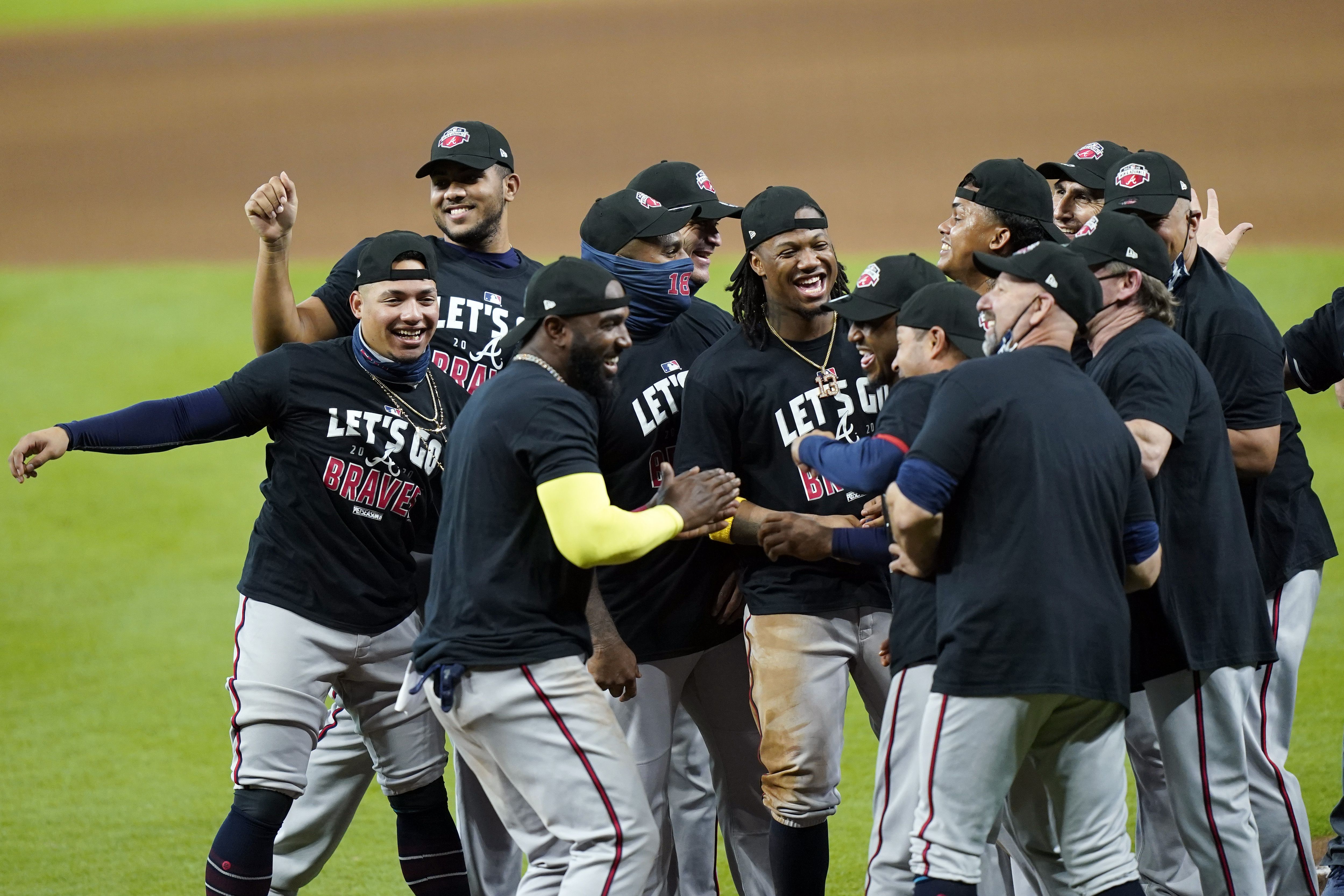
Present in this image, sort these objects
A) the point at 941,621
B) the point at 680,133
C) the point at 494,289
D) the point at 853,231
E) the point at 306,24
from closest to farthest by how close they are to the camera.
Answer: the point at 941,621 → the point at 494,289 → the point at 853,231 → the point at 680,133 → the point at 306,24

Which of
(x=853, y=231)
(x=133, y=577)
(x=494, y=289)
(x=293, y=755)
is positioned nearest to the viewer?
(x=293, y=755)

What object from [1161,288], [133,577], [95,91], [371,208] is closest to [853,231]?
[371,208]

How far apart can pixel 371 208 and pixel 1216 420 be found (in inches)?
579

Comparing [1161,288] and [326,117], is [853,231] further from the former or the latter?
[1161,288]

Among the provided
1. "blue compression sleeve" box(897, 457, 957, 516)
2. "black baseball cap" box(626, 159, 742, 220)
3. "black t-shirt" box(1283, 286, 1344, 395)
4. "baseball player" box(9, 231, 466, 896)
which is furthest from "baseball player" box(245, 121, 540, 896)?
"black t-shirt" box(1283, 286, 1344, 395)

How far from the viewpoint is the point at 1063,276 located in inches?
129

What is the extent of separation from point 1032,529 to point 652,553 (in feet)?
4.64

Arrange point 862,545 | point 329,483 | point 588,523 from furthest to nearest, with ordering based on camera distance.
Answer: point 329,483 < point 862,545 < point 588,523

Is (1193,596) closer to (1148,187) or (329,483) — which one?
(1148,187)

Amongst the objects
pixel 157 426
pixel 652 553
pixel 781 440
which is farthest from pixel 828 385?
pixel 157 426

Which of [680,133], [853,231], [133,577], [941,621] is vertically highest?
[680,133]

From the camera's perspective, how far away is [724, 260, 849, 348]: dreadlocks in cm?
418

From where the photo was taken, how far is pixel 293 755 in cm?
411

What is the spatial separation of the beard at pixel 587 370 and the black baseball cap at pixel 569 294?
0.09 m
